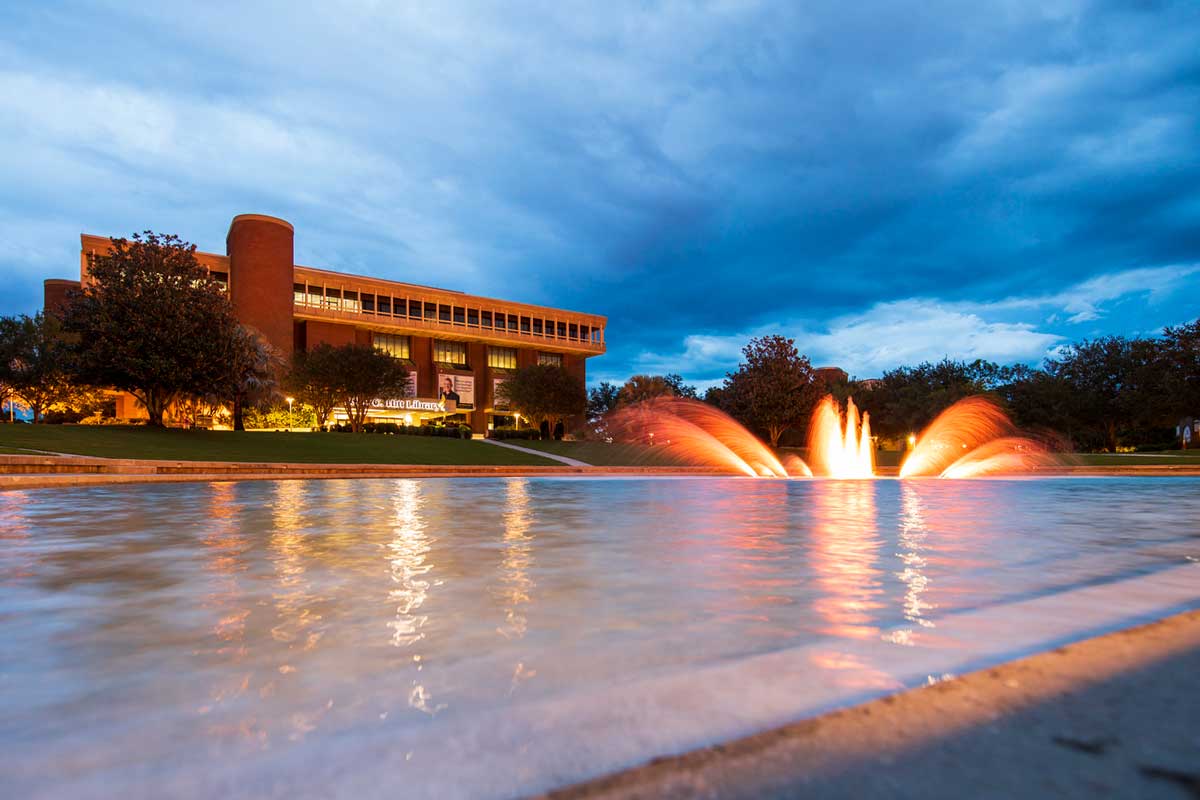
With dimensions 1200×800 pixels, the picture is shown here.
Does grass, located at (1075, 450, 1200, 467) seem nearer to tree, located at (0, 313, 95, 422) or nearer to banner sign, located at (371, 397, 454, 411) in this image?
banner sign, located at (371, 397, 454, 411)

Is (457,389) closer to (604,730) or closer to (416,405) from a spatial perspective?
(416,405)

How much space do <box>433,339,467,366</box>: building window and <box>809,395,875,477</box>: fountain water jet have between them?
43.8m

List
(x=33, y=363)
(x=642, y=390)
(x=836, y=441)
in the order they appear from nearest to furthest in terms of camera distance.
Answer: (x=836, y=441)
(x=33, y=363)
(x=642, y=390)

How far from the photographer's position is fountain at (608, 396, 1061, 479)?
29.1 metres

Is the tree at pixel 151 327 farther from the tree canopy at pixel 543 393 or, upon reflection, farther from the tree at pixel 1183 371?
the tree at pixel 1183 371

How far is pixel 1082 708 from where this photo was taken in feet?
6.25

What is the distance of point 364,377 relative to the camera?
44.8 m

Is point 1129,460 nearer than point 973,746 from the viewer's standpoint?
No

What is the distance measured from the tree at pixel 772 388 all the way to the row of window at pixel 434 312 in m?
42.4

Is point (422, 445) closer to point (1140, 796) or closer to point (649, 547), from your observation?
point (649, 547)

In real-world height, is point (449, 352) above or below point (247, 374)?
above

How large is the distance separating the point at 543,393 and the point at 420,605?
51.5 m

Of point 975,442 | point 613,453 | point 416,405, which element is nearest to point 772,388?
point 613,453

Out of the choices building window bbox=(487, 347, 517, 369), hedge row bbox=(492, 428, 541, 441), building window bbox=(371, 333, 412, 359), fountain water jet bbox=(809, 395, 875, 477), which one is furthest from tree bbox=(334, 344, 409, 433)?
building window bbox=(487, 347, 517, 369)
